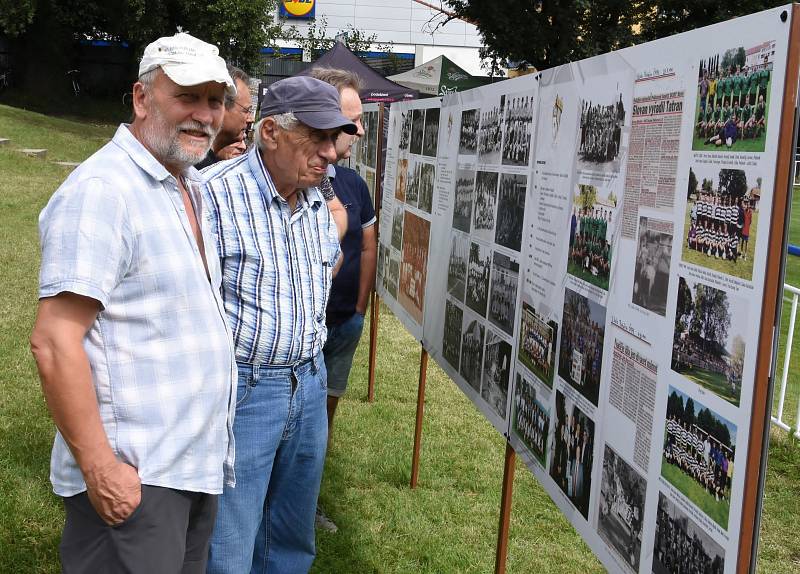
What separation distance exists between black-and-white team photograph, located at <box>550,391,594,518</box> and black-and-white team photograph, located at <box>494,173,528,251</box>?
0.61 meters

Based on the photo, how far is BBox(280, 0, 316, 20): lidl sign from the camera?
51844mm

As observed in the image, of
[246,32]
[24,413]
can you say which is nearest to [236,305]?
[24,413]

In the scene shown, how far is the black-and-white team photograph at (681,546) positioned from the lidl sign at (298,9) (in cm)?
5320

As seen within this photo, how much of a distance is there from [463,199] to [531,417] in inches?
43.6

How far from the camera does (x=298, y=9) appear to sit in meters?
52.0

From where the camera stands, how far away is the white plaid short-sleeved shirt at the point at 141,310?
1.84 meters

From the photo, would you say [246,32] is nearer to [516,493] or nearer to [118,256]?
[516,493]

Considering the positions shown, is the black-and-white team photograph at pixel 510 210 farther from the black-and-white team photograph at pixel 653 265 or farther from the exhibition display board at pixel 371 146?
A: the exhibition display board at pixel 371 146

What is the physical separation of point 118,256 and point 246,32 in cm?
2988

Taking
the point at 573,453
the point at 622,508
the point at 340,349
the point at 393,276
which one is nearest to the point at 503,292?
the point at 573,453

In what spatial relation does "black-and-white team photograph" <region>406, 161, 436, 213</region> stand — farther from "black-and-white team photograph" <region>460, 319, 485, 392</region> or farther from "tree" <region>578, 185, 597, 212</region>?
"tree" <region>578, 185, 597, 212</region>

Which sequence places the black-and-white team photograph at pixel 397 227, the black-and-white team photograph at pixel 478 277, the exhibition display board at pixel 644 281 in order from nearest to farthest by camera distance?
the exhibition display board at pixel 644 281 → the black-and-white team photograph at pixel 478 277 → the black-and-white team photograph at pixel 397 227

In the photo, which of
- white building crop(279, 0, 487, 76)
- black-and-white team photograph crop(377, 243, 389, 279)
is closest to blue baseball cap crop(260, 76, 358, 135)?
black-and-white team photograph crop(377, 243, 389, 279)

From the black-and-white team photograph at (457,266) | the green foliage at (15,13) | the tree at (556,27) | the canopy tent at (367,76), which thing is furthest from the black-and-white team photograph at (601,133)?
the green foliage at (15,13)
